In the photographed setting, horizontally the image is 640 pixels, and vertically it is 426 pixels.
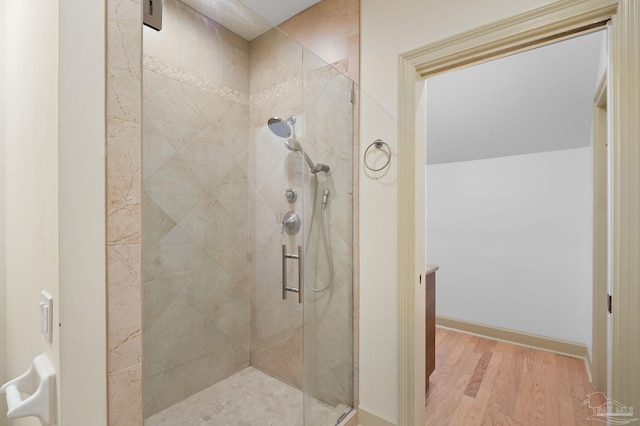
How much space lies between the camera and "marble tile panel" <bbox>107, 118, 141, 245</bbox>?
763mm

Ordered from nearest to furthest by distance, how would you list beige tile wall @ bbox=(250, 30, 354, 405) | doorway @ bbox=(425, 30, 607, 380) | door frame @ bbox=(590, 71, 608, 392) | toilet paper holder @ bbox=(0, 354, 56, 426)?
toilet paper holder @ bbox=(0, 354, 56, 426), beige tile wall @ bbox=(250, 30, 354, 405), door frame @ bbox=(590, 71, 608, 392), doorway @ bbox=(425, 30, 607, 380)

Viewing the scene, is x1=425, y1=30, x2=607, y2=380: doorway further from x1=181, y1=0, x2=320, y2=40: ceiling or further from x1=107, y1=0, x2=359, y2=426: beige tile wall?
x1=107, y1=0, x2=359, y2=426: beige tile wall

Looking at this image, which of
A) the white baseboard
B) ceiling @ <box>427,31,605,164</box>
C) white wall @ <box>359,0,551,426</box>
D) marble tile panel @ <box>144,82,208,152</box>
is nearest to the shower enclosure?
marble tile panel @ <box>144,82,208,152</box>

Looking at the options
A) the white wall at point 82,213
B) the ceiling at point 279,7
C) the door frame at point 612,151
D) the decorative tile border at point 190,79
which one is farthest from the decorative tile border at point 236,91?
the ceiling at point 279,7

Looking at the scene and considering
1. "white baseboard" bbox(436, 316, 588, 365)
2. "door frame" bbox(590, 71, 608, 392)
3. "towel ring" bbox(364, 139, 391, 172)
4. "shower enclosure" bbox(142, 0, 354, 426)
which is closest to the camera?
"shower enclosure" bbox(142, 0, 354, 426)

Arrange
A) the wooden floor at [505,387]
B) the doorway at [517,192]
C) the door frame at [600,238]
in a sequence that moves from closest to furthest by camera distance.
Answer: the wooden floor at [505,387] < the door frame at [600,238] < the doorway at [517,192]

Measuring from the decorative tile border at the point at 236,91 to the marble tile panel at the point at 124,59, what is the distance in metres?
0.13

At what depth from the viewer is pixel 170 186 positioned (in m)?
1.17

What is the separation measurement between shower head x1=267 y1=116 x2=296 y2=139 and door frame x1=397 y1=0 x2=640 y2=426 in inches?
22.7

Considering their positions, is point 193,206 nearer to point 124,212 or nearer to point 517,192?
point 124,212

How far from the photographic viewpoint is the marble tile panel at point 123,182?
2.50ft

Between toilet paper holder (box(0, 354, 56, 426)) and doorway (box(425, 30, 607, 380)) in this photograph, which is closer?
toilet paper holder (box(0, 354, 56, 426))

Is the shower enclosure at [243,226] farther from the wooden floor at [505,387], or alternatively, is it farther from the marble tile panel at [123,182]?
the wooden floor at [505,387]

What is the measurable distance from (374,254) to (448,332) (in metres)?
2.21
